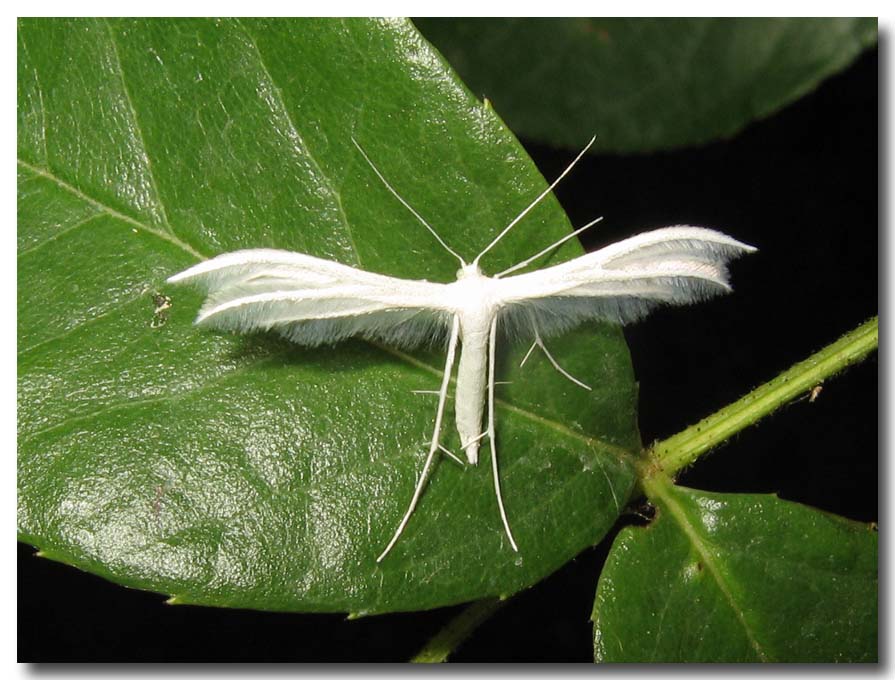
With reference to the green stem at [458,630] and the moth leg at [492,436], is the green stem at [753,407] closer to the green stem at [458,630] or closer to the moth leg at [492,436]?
the moth leg at [492,436]

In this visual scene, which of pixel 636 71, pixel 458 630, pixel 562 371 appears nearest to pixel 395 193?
pixel 562 371

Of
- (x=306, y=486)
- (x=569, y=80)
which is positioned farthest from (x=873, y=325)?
(x=306, y=486)

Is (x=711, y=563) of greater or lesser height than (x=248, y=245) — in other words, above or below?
below

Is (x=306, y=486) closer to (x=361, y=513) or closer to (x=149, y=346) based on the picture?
(x=361, y=513)

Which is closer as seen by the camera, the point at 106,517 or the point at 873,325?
the point at 106,517

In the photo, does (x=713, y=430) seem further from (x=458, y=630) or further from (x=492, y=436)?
(x=458, y=630)

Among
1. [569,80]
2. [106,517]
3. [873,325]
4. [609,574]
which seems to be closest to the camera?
[106,517]
